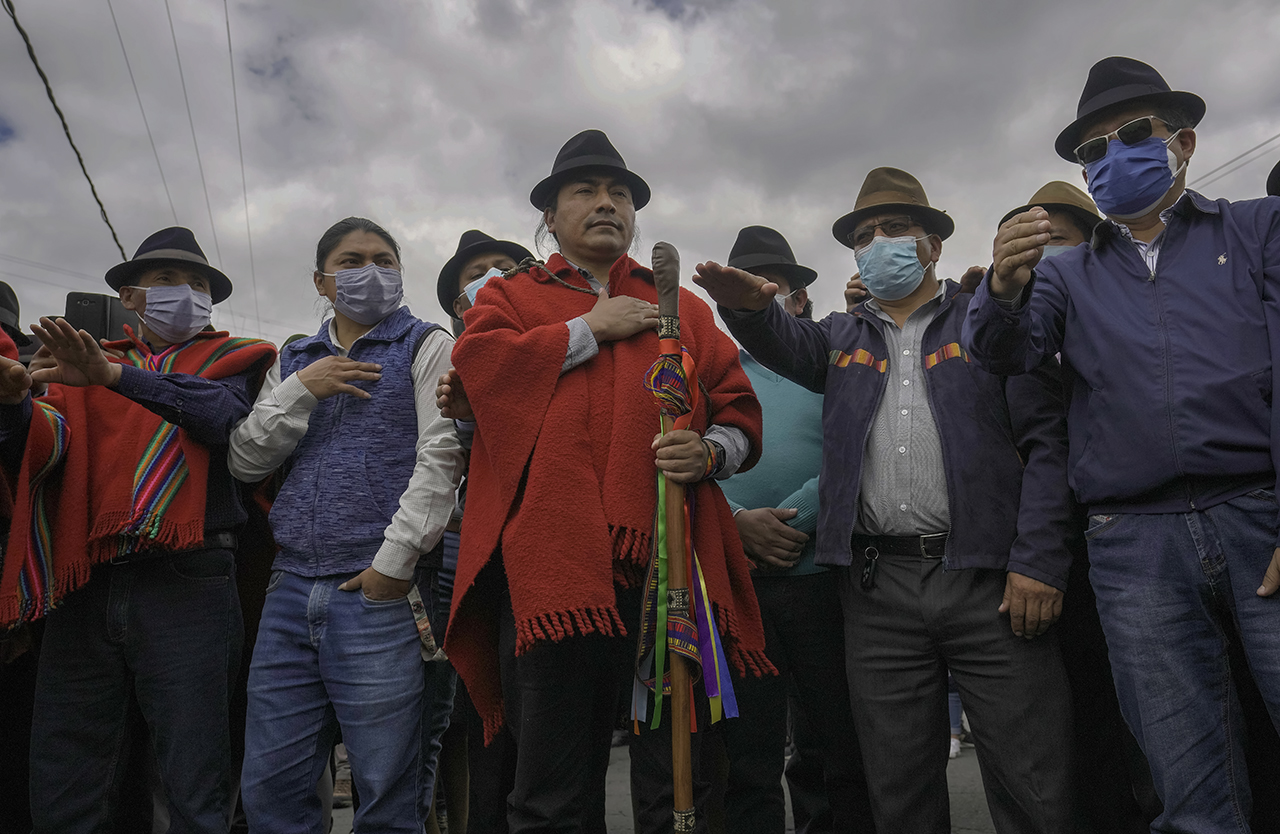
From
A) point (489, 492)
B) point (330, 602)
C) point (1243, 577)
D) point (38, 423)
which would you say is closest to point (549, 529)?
point (489, 492)

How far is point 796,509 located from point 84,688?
8.25 ft

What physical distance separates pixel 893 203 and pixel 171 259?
2776 mm

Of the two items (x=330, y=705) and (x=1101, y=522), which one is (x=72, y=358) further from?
(x=1101, y=522)

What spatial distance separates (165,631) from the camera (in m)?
2.84

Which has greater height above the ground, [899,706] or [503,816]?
[899,706]

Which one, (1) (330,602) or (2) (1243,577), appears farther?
(1) (330,602)

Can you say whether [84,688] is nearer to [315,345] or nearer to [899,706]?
[315,345]

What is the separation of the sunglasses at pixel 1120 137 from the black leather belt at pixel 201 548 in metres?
3.10

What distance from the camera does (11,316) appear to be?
4305mm

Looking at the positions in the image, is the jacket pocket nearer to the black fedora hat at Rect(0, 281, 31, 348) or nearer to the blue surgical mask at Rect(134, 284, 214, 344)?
the blue surgical mask at Rect(134, 284, 214, 344)

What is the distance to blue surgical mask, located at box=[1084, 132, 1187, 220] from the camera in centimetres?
246

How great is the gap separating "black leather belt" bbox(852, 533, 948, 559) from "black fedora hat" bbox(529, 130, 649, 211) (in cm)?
134

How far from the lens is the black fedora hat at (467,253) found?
175 inches

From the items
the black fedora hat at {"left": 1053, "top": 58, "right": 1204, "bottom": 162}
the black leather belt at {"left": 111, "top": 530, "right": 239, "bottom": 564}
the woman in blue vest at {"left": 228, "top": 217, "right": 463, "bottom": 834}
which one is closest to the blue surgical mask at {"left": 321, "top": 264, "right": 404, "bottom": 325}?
the woman in blue vest at {"left": 228, "top": 217, "right": 463, "bottom": 834}
